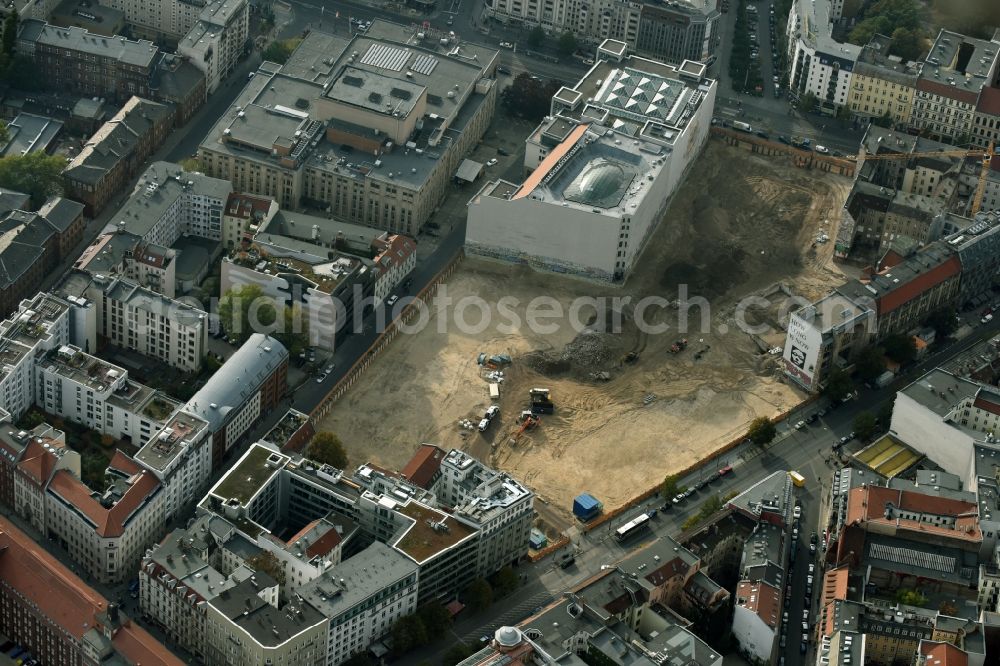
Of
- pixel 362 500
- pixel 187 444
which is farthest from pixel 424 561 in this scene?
pixel 187 444

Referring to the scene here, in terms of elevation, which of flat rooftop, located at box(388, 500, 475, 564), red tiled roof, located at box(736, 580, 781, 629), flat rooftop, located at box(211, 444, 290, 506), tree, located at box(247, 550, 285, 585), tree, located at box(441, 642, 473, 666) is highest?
flat rooftop, located at box(211, 444, 290, 506)

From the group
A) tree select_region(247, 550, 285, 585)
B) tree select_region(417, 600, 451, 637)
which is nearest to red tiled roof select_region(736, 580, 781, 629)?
tree select_region(417, 600, 451, 637)

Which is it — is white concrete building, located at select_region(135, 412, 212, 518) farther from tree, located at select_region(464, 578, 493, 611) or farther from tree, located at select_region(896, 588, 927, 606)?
tree, located at select_region(896, 588, 927, 606)

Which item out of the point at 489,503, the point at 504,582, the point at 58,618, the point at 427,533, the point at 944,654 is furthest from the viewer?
the point at 489,503

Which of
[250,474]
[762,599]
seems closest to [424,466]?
[250,474]

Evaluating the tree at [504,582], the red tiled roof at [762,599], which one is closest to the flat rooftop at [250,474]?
the tree at [504,582]

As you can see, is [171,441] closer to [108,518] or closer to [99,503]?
[99,503]

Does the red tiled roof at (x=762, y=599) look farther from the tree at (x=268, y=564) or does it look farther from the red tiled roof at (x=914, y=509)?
the tree at (x=268, y=564)
